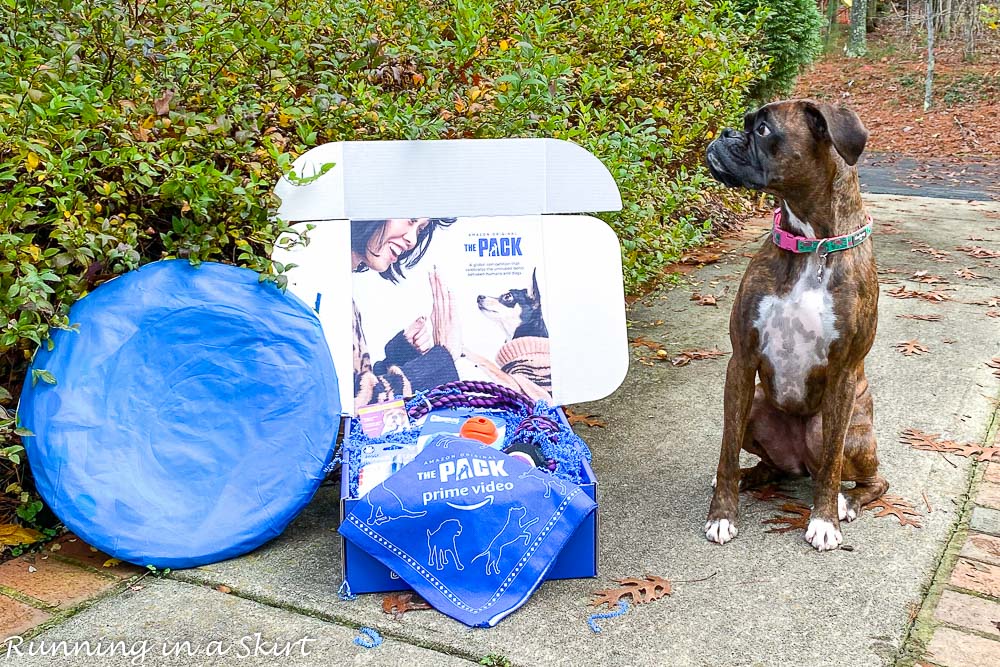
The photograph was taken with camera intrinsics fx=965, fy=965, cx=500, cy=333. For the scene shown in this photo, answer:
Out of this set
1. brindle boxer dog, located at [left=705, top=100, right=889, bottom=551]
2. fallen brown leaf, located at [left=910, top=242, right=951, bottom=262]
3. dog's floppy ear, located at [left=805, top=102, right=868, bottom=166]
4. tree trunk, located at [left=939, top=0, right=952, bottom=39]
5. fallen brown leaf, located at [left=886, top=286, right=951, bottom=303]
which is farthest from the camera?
tree trunk, located at [left=939, top=0, right=952, bottom=39]

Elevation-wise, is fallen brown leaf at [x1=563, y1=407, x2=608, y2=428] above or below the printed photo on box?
below

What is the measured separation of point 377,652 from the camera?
278 centimetres

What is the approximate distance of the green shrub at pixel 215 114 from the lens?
3.28 meters

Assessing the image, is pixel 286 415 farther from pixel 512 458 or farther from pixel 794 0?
pixel 794 0

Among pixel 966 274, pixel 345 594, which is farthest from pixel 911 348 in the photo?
pixel 345 594

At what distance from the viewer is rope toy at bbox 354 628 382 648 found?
281 cm

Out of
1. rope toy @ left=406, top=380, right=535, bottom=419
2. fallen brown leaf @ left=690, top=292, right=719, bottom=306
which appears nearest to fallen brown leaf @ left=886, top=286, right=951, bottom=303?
fallen brown leaf @ left=690, top=292, right=719, bottom=306

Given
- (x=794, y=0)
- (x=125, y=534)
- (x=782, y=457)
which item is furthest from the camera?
(x=794, y=0)

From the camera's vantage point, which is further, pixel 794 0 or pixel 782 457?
pixel 794 0

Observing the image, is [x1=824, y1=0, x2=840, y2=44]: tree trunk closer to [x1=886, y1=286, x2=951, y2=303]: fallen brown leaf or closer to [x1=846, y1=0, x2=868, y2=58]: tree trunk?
[x1=846, y1=0, x2=868, y2=58]: tree trunk

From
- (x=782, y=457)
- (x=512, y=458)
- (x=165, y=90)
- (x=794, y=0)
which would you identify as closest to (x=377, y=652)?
(x=512, y=458)

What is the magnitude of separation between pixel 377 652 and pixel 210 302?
145 cm

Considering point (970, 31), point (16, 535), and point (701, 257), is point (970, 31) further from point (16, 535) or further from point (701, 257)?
point (16, 535)

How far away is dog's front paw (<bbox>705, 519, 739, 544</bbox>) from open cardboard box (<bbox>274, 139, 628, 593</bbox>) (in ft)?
A: 2.89
